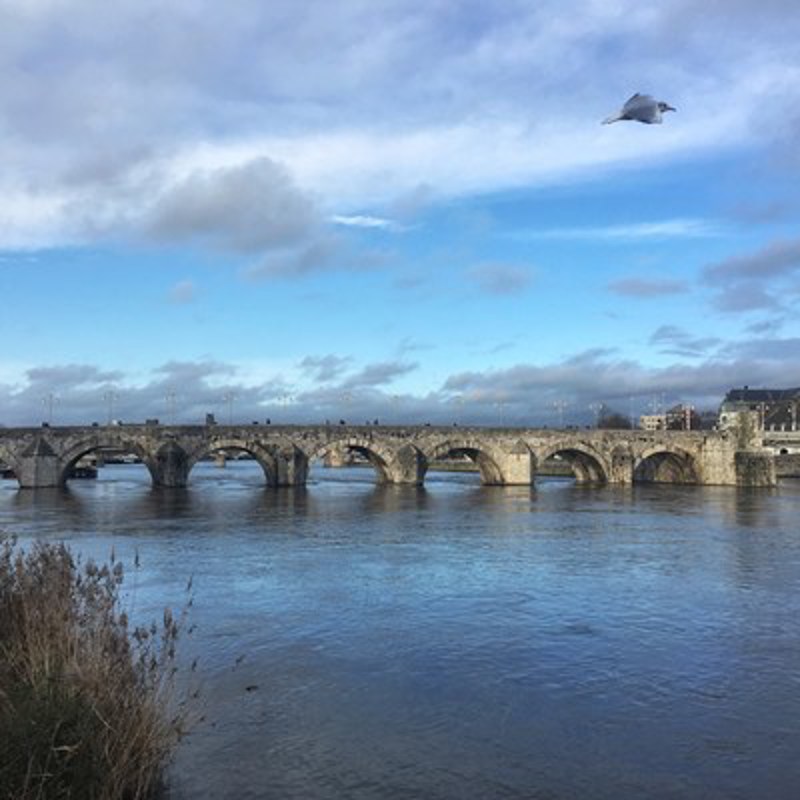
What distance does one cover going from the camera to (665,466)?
267ft

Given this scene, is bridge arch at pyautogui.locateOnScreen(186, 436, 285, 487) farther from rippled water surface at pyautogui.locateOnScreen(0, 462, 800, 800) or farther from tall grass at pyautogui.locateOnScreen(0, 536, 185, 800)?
tall grass at pyautogui.locateOnScreen(0, 536, 185, 800)

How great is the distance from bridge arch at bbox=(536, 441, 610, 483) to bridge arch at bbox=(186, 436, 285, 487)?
21.0m

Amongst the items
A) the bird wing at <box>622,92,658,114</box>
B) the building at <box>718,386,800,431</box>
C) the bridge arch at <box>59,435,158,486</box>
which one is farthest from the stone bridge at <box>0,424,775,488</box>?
the bird wing at <box>622,92,658,114</box>

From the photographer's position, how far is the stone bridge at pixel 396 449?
64375mm

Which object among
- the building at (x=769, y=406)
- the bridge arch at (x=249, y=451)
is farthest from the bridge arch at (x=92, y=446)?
the building at (x=769, y=406)

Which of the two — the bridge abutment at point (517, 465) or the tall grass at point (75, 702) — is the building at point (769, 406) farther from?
the tall grass at point (75, 702)

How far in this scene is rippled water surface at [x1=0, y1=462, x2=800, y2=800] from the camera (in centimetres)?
890

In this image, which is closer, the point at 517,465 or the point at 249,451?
the point at 249,451

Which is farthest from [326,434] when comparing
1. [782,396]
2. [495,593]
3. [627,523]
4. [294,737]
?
[782,396]

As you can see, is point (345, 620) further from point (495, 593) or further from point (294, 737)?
point (294, 737)

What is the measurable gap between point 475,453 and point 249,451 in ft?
61.4

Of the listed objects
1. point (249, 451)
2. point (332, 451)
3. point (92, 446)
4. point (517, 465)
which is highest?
point (92, 446)

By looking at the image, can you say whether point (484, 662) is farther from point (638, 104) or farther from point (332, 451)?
point (332, 451)

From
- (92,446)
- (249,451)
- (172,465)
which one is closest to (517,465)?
(249,451)
